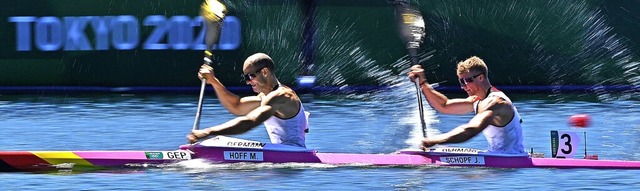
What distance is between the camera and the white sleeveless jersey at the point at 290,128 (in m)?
15.6

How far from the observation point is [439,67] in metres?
26.8

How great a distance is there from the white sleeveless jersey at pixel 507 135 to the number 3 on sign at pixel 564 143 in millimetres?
403

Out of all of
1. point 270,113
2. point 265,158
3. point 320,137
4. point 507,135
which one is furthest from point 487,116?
point 320,137

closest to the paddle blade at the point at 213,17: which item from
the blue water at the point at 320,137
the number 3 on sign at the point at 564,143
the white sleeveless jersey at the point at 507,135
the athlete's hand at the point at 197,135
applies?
the blue water at the point at 320,137

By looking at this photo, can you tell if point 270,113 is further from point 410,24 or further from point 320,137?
point 320,137

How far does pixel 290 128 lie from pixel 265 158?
36cm

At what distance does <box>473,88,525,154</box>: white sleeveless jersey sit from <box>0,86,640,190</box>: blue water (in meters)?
0.21

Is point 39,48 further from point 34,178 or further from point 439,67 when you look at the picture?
point 34,178

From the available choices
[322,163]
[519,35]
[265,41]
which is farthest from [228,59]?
[322,163]

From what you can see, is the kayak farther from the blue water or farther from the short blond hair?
the short blond hair

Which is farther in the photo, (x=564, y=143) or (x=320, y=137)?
(x=320, y=137)

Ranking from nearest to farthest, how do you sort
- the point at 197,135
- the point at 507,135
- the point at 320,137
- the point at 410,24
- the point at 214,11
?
the point at 507,135
the point at 197,135
the point at 214,11
the point at 410,24
the point at 320,137

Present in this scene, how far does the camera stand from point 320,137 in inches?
797

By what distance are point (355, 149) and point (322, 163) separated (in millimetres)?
3427
